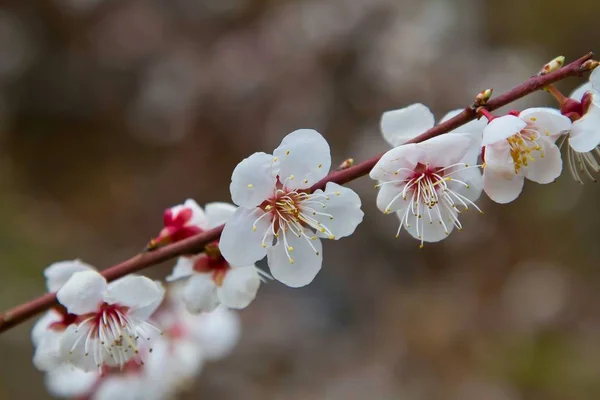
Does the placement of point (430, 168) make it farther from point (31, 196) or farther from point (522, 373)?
point (31, 196)

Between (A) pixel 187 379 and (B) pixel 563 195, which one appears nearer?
(A) pixel 187 379

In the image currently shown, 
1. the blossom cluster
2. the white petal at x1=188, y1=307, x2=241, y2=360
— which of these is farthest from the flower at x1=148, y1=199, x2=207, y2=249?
the white petal at x1=188, y1=307, x2=241, y2=360

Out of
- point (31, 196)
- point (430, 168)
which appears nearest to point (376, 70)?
point (31, 196)

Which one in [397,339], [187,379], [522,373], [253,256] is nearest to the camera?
[253,256]

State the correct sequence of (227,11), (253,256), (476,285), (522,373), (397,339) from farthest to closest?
1. (227,11)
2. (476,285)
3. (397,339)
4. (522,373)
5. (253,256)

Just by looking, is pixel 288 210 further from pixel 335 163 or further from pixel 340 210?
pixel 335 163

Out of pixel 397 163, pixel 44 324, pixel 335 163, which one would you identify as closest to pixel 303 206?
pixel 397 163

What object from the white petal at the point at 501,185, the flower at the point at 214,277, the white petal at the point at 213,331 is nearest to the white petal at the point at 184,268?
the flower at the point at 214,277

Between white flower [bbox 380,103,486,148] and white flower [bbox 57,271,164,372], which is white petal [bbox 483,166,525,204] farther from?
white flower [bbox 57,271,164,372]
